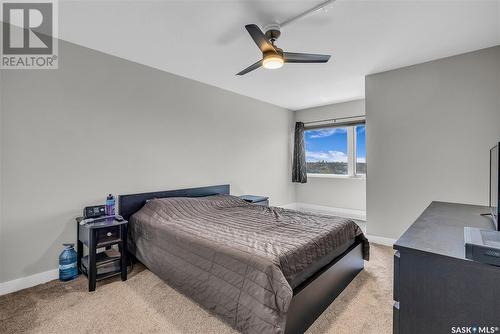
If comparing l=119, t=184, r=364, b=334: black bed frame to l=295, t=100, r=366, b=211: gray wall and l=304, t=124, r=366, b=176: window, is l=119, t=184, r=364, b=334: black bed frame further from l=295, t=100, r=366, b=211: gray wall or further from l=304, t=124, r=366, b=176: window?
l=304, t=124, r=366, b=176: window

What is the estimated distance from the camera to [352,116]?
15.8ft

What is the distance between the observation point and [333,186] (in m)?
5.28

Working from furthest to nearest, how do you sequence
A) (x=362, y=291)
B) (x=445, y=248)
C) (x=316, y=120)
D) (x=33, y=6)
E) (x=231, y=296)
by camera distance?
(x=316, y=120), (x=362, y=291), (x=33, y=6), (x=231, y=296), (x=445, y=248)

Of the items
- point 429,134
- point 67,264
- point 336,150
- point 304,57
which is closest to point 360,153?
point 336,150

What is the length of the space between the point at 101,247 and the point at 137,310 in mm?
753

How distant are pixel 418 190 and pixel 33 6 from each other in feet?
15.3

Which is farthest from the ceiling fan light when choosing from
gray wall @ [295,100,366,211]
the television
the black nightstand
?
gray wall @ [295,100,366,211]

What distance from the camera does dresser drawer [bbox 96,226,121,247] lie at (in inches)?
87.2

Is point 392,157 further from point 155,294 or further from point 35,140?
point 35,140

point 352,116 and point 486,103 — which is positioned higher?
point 352,116

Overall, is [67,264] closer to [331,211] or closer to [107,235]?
Answer: [107,235]

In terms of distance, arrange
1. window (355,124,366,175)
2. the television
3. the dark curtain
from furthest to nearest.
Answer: the dark curtain, window (355,124,366,175), the television

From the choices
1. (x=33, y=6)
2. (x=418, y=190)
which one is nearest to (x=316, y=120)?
(x=418, y=190)

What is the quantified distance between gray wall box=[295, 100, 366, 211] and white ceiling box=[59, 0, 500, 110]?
Result: 169cm
